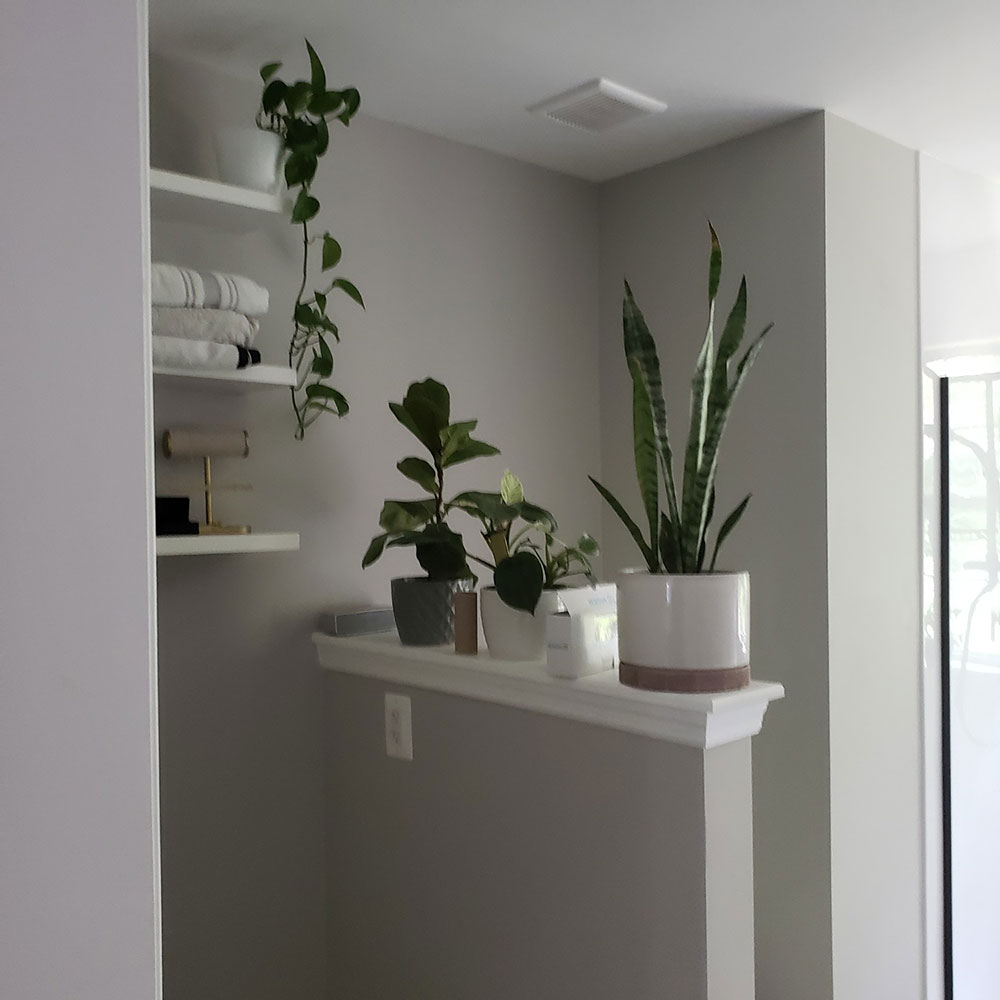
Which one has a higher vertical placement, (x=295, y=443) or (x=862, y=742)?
(x=295, y=443)

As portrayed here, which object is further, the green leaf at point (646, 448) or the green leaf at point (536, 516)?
the green leaf at point (536, 516)

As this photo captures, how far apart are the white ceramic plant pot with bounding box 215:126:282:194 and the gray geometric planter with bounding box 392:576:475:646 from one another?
0.84 m

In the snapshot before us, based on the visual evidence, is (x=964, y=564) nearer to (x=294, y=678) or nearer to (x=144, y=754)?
(x=294, y=678)

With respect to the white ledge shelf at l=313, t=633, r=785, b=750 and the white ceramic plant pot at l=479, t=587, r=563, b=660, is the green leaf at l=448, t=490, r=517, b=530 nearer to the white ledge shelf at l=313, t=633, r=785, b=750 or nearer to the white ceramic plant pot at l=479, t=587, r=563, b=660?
the white ceramic plant pot at l=479, t=587, r=563, b=660

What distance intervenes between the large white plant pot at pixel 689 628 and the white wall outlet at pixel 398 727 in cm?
65

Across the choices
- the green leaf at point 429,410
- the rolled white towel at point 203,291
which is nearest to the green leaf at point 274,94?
the rolled white towel at point 203,291

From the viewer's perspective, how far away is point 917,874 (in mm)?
2484

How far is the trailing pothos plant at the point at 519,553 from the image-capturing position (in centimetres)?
159

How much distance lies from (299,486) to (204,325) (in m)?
0.50

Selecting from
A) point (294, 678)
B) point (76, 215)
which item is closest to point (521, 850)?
point (294, 678)

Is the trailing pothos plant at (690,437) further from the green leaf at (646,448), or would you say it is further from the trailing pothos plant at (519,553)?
the trailing pothos plant at (519,553)

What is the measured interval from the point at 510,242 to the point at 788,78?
2.68 ft

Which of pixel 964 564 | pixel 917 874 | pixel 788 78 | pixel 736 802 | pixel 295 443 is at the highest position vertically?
pixel 788 78

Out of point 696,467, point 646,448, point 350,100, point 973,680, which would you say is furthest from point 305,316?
point 973,680
